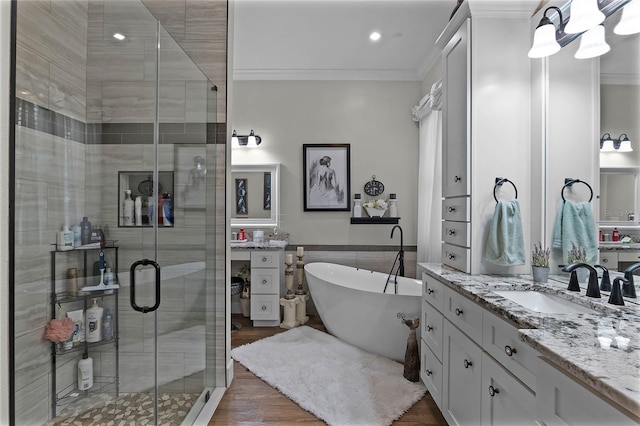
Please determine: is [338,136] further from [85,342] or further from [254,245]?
[85,342]

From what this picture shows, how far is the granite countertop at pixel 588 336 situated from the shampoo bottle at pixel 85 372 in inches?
69.6

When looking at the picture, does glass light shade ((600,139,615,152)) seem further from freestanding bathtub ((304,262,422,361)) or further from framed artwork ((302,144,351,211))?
framed artwork ((302,144,351,211))

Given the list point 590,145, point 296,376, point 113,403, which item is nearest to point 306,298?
point 296,376

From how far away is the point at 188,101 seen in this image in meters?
1.92

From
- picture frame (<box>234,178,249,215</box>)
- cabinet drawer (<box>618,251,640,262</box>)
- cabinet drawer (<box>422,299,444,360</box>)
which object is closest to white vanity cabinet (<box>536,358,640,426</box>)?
cabinet drawer (<box>618,251,640,262</box>)

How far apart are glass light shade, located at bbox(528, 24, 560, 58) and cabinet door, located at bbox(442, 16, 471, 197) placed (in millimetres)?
367

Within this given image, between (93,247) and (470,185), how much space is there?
197 centimetres

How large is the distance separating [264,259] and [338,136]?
64.7 inches

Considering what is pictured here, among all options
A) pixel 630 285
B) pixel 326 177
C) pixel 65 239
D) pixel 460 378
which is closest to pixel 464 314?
pixel 460 378

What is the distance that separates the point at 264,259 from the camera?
136 inches

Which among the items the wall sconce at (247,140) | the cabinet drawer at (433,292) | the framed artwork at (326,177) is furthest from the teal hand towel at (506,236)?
the wall sconce at (247,140)

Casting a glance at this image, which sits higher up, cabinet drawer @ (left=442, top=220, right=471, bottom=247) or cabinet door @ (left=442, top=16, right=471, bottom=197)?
cabinet door @ (left=442, top=16, right=471, bottom=197)

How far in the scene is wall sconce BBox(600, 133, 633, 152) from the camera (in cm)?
139

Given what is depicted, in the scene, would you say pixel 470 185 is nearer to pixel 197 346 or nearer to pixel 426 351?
pixel 426 351
